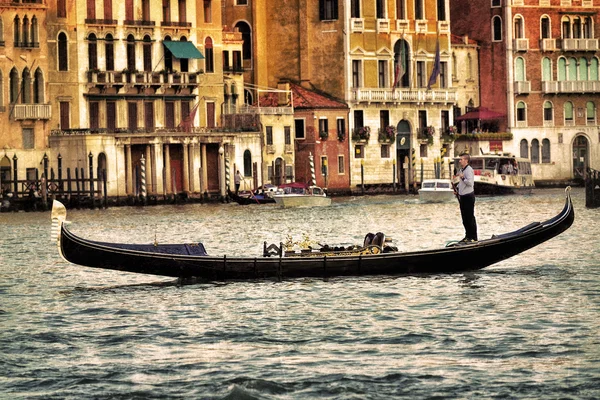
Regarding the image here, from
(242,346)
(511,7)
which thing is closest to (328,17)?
(511,7)

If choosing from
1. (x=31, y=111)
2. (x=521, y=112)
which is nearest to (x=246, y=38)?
(x=31, y=111)

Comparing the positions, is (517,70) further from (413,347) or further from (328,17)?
(413,347)

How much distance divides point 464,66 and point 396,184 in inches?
377

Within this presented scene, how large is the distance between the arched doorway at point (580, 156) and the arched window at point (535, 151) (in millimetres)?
2377

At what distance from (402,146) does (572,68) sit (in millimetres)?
12797

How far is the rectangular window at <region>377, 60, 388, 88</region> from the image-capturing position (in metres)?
84.7

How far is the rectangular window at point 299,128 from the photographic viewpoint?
265ft

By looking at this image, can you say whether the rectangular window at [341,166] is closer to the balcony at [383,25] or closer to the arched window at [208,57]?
the balcony at [383,25]

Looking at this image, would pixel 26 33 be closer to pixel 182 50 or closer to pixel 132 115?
pixel 132 115

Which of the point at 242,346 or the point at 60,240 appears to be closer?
the point at 242,346

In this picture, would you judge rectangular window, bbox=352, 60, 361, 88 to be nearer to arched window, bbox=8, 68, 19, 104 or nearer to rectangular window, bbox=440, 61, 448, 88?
rectangular window, bbox=440, 61, 448, 88

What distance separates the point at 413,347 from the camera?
2362 cm

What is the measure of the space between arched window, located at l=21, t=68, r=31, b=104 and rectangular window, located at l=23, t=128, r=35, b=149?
1.20 metres

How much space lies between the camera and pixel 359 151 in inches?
3270
